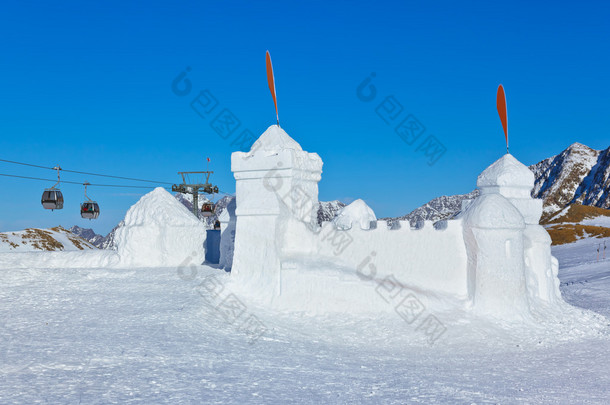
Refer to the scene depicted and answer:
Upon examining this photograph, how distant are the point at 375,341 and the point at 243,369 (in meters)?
3.76

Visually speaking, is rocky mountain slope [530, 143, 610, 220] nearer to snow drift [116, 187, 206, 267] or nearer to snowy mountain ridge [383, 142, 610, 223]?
snowy mountain ridge [383, 142, 610, 223]

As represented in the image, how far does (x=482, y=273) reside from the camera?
12.6 meters

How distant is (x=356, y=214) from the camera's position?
712 inches

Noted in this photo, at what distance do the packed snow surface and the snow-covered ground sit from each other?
17.1 ft

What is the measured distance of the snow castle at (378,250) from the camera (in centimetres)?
1259

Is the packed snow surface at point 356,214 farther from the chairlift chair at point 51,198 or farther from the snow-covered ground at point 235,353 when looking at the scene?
the chairlift chair at point 51,198

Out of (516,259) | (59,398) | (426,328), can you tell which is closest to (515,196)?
(516,259)

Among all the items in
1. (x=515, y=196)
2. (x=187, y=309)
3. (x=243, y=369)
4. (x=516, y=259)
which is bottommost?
(x=243, y=369)

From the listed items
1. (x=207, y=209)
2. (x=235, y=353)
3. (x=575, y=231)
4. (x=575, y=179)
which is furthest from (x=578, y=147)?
(x=235, y=353)

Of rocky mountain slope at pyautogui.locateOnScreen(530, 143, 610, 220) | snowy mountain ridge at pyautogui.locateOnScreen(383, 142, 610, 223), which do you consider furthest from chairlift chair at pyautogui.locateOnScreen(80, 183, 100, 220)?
rocky mountain slope at pyautogui.locateOnScreen(530, 143, 610, 220)

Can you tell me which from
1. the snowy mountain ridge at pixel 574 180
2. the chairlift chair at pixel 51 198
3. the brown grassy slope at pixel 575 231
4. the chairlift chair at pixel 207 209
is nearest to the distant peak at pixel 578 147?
the snowy mountain ridge at pixel 574 180

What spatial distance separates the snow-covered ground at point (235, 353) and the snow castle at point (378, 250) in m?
0.73

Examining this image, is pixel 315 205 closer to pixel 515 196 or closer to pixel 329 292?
pixel 329 292

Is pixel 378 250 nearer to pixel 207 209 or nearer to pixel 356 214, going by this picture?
pixel 356 214
